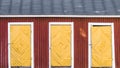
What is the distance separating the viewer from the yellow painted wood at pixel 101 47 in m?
20.0

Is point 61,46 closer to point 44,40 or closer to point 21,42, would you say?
point 44,40

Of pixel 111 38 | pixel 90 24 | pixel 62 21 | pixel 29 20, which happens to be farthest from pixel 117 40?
pixel 29 20

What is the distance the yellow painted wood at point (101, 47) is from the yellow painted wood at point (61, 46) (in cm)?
120

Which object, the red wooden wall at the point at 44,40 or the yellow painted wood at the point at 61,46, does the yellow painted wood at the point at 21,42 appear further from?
the yellow painted wood at the point at 61,46

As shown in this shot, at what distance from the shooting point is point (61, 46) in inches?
785

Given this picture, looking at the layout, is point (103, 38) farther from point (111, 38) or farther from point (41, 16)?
point (41, 16)

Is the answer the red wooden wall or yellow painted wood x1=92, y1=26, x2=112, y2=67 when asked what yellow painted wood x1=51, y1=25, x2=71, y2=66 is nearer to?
the red wooden wall

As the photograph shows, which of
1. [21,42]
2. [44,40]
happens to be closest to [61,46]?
[44,40]

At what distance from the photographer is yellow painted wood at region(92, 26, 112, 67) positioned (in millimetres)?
20000

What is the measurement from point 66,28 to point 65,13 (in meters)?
0.72

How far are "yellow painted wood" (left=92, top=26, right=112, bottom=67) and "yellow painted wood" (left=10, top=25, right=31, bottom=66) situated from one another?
3.10 m

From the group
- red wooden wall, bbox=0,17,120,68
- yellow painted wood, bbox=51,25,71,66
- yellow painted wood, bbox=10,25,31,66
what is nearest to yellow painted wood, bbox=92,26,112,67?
red wooden wall, bbox=0,17,120,68

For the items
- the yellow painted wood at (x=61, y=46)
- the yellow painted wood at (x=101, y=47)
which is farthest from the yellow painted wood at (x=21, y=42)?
the yellow painted wood at (x=101, y=47)

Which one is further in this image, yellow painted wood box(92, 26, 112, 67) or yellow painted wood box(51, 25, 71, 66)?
yellow painted wood box(92, 26, 112, 67)
